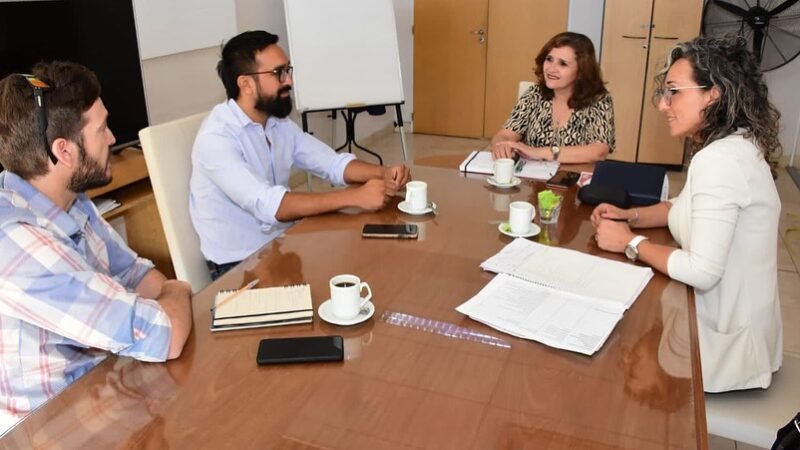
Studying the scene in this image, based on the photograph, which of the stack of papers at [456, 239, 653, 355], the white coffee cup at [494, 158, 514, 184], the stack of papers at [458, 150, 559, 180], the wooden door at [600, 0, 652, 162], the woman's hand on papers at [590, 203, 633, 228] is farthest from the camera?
the wooden door at [600, 0, 652, 162]

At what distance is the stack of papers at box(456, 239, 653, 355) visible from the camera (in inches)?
44.8

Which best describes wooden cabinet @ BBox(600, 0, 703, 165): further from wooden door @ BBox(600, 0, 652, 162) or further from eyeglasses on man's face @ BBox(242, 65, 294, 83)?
eyeglasses on man's face @ BBox(242, 65, 294, 83)

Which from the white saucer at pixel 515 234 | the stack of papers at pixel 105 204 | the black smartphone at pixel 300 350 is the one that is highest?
the white saucer at pixel 515 234

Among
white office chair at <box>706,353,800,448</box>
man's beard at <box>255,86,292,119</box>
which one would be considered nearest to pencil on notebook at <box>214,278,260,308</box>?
man's beard at <box>255,86,292,119</box>

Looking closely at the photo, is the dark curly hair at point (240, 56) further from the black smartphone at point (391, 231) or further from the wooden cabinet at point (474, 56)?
the wooden cabinet at point (474, 56)

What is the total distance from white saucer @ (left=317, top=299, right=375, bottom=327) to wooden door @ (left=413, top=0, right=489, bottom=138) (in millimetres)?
4676

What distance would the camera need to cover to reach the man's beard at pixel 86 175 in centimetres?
122

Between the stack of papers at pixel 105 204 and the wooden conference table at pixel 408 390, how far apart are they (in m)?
1.29

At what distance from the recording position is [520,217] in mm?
1561

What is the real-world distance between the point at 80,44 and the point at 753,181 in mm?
2287

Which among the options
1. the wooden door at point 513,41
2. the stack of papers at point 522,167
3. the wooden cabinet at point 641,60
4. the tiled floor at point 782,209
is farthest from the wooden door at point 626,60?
the stack of papers at point 522,167

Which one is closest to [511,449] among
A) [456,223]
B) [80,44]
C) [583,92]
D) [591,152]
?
Answer: [456,223]

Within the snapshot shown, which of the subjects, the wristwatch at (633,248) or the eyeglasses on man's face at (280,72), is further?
the eyeglasses on man's face at (280,72)

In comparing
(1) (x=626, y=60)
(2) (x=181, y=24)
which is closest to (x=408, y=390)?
(2) (x=181, y=24)
